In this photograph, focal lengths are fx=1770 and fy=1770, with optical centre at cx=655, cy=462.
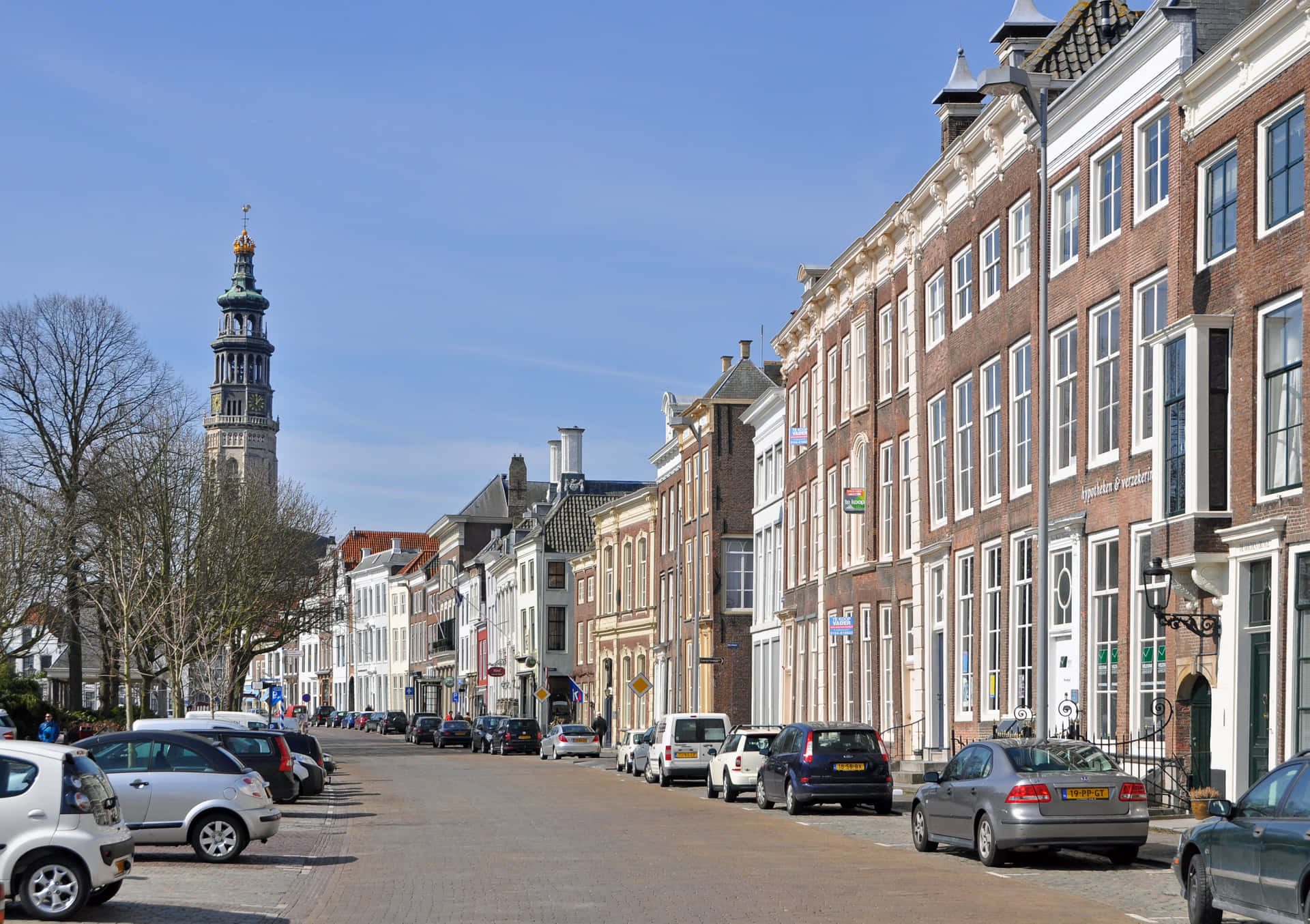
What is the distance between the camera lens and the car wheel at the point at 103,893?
14.6 metres

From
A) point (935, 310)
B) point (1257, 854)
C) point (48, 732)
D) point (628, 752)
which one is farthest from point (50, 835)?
point (48, 732)

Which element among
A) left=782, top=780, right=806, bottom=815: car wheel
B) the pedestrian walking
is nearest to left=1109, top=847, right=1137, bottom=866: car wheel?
left=782, top=780, right=806, bottom=815: car wheel

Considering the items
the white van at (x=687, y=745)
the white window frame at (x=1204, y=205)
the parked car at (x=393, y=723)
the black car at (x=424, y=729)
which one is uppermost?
the white window frame at (x=1204, y=205)

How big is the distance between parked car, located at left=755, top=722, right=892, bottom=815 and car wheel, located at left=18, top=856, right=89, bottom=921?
50.2ft

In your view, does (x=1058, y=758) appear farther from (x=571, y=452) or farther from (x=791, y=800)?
(x=571, y=452)

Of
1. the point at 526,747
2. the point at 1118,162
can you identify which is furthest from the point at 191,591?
the point at 1118,162

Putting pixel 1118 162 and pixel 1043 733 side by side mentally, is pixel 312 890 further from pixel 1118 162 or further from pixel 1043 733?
pixel 1118 162

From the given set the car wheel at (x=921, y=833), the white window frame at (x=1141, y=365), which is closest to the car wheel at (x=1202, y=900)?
the car wheel at (x=921, y=833)

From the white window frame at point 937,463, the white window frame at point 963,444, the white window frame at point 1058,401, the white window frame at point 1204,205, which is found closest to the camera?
the white window frame at point 1204,205

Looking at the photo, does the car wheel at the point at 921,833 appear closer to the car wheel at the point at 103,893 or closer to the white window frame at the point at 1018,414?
the car wheel at the point at 103,893

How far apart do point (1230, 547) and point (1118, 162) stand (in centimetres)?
753

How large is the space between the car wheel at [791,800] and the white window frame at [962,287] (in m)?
11.0

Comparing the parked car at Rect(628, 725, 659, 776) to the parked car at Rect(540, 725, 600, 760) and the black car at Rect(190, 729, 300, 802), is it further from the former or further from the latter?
the parked car at Rect(540, 725, 600, 760)

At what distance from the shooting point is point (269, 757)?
3059 centimetres
